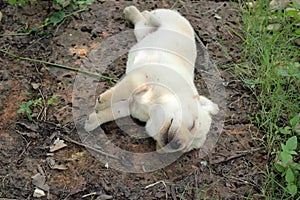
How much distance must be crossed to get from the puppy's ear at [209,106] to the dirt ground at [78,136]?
0.49 feet

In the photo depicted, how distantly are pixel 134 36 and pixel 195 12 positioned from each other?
0.60 m

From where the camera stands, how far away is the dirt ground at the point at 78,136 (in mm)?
3027

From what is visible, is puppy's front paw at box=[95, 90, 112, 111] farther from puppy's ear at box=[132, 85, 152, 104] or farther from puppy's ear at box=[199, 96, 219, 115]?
puppy's ear at box=[199, 96, 219, 115]

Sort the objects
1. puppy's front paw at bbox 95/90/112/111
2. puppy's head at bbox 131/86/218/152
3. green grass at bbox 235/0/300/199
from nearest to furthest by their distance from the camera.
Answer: puppy's head at bbox 131/86/218/152, green grass at bbox 235/0/300/199, puppy's front paw at bbox 95/90/112/111

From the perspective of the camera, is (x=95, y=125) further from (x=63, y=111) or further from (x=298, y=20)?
(x=298, y=20)

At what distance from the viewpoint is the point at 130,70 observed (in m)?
3.47

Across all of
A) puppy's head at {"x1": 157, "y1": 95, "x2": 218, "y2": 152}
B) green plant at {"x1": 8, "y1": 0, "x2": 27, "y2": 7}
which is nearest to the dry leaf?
puppy's head at {"x1": 157, "y1": 95, "x2": 218, "y2": 152}

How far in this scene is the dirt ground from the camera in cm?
303

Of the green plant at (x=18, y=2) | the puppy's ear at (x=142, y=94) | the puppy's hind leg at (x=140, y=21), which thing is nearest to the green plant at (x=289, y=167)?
the puppy's ear at (x=142, y=94)

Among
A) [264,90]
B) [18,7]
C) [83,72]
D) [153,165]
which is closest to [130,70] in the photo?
[83,72]

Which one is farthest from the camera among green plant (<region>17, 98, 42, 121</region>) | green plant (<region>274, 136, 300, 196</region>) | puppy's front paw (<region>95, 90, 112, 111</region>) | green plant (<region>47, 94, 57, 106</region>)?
green plant (<region>47, 94, 57, 106</region>)

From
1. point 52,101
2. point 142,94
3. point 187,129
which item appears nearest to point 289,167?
point 187,129

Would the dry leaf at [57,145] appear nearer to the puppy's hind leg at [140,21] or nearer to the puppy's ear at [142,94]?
the puppy's ear at [142,94]

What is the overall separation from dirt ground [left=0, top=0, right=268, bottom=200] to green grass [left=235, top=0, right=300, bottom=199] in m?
0.08
